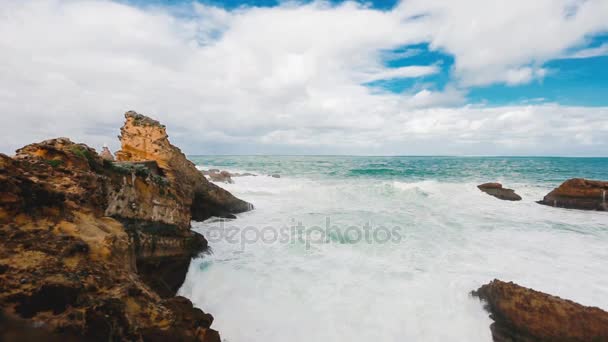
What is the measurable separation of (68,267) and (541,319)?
6861 mm

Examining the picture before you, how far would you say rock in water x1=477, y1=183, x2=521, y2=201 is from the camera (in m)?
17.4

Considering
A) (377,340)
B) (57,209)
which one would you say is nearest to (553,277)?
(377,340)

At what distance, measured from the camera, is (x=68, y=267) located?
301 centimetres

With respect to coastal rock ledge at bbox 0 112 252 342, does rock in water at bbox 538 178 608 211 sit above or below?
below

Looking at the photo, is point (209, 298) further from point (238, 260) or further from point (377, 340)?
point (377, 340)

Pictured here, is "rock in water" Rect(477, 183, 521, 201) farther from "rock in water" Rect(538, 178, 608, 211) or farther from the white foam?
the white foam

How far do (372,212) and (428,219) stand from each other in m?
2.44

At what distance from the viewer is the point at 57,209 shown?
3578mm

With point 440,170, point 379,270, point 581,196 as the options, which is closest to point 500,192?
point 581,196

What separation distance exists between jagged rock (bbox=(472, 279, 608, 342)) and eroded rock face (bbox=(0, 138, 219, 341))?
4934 millimetres

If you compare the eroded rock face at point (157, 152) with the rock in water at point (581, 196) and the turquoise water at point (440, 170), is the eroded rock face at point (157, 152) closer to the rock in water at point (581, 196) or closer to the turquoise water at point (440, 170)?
the rock in water at point (581, 196)
